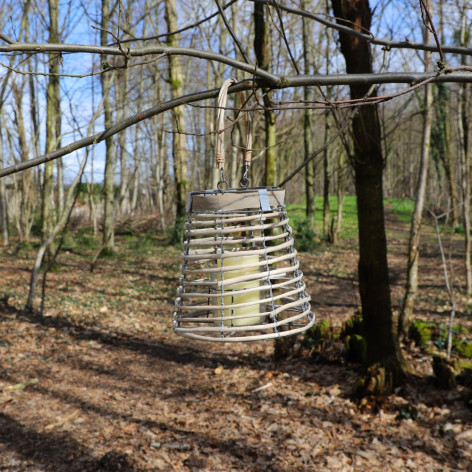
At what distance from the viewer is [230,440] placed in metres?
4.25

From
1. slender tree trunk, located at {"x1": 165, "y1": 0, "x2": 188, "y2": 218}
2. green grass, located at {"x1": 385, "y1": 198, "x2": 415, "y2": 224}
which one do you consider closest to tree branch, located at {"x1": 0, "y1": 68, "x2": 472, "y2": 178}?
slender tree trunk, located at {"x1": 165, "y1": 0, "x2": 188, "y2": 218}

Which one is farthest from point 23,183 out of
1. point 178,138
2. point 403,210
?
point 403,210

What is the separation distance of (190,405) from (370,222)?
8.73 ft

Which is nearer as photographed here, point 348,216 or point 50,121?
point 50,121

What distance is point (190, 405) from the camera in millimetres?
4887

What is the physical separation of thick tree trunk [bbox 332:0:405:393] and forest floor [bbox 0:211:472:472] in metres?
0.36

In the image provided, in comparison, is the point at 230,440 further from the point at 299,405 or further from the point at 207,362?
the point at 207,362

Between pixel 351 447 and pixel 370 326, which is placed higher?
pixel 370 326

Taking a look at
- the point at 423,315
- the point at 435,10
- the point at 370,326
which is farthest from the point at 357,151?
the point at 435,10

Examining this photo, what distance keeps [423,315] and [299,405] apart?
11.9 feet

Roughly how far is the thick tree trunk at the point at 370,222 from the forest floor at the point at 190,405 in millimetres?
364

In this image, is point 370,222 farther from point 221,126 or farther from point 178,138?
point 178,138

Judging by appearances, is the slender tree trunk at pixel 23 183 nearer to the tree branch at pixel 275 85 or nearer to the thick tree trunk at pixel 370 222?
the thick tree trunk at pixel 370 222

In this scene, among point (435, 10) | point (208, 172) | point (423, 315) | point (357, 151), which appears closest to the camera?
point (357, 151)
